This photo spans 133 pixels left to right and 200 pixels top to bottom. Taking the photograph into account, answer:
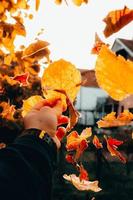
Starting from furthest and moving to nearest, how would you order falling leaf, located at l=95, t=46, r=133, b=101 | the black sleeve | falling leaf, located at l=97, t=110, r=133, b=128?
1. falling leaf, located at l=97, t=110, r=133, b=128
2. the black sleeve
3. falling leaf, located at l=95, t=46, r=133, b=101

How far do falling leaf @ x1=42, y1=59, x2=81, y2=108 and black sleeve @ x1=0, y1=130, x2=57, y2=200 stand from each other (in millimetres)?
221

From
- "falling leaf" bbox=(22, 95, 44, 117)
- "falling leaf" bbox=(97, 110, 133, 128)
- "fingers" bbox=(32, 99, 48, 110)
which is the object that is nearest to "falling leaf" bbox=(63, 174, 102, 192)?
"falling leaf" bbox=(22, 95, 44, 117)

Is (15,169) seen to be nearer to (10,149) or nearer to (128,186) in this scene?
(10,149)

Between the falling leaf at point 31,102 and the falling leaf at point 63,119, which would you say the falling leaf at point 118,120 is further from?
the falling leaf at point 31,102

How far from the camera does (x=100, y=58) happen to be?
3.82 feet

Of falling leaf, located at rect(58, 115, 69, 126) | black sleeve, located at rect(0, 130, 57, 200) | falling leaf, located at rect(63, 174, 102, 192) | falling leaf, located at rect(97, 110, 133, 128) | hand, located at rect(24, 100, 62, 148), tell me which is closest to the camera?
black sleeve, located at rect(0, 130, 57, 200)

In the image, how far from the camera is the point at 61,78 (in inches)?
61.7

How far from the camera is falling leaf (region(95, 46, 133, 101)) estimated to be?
1.14 metres

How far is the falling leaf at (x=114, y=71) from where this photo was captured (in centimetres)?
114

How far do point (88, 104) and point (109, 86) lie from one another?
1653 inches

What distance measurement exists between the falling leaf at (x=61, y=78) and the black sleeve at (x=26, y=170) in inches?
8.7

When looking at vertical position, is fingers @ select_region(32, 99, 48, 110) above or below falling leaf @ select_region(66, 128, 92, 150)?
above

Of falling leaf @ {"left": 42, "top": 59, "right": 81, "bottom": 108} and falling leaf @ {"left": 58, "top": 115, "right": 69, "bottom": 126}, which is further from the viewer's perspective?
falling leaf @ {"left": 58, "top": 115, "right": 69, "bottom": 126}

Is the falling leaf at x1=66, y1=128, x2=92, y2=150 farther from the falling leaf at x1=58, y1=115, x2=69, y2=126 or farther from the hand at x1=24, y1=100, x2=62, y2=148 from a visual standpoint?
the hand at x1=24, y1=100, x2=62, y2=148
